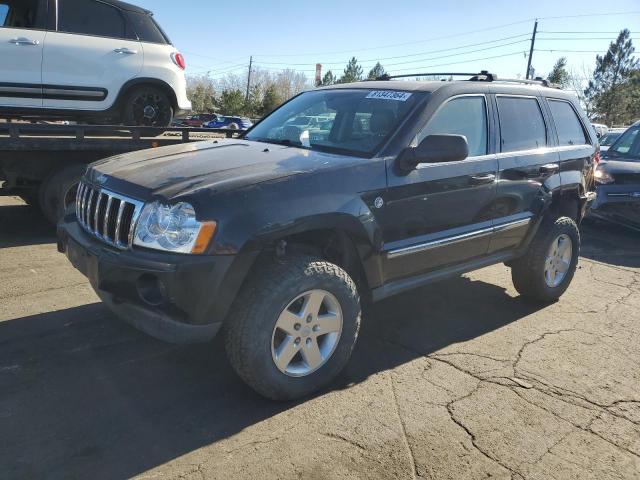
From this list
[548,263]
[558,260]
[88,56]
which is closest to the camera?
[548,263]

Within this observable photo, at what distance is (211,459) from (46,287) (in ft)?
9.09

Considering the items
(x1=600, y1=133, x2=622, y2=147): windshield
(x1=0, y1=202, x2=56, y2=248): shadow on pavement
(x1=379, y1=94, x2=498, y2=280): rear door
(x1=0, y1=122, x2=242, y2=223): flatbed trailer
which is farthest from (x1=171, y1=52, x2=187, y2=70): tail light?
(x1=600, y1=133, x2=622, y2=147): windshield

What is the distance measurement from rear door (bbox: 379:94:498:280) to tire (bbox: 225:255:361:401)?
494 millimetres

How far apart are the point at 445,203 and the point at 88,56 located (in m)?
4.51

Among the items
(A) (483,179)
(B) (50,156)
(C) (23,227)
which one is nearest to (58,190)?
(B) (50,156)

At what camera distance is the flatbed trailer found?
5.39 meters

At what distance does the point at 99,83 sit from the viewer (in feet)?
20.1

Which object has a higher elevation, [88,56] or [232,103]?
[232,103]

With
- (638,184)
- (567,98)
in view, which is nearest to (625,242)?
(638,184)

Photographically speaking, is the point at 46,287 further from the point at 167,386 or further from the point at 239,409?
the point at 239,409

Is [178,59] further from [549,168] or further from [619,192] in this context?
[619,192]

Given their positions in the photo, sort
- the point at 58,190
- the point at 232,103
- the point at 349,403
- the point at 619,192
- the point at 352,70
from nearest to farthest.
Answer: the point at 349,403, the point at 58,190, the point at 619,192, the point at 232,103, the point at 352,70

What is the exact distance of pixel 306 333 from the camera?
120 inches

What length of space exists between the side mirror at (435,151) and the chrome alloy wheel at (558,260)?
6.21 ft
